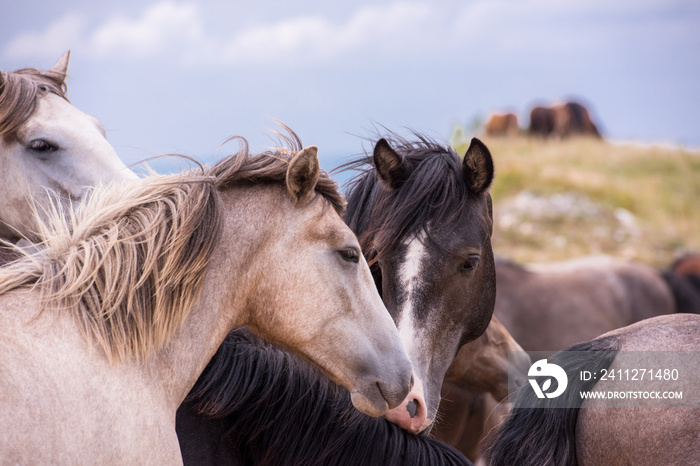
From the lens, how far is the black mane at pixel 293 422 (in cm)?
256

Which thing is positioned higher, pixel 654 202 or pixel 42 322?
pixel 42 322

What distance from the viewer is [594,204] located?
15258 millimetres

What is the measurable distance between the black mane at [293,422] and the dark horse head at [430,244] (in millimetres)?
248

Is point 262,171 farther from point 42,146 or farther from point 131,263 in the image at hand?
point 42,146

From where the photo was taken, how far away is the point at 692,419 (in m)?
2.32

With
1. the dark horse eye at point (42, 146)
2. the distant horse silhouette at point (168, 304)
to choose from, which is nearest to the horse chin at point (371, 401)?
the distant horse silhouette at point (168, 304)

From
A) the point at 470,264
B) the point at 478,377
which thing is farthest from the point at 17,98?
the point at 478,377

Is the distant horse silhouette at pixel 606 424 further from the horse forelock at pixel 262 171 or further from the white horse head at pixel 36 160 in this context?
the white horse head at pixel 36 160

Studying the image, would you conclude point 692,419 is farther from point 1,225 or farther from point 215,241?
point 1,225

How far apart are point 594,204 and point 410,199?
519 inches

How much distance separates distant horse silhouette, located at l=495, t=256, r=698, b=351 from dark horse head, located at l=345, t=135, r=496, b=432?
15.1ft

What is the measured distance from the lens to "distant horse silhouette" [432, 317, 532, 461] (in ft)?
12.7

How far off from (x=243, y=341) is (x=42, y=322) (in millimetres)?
927

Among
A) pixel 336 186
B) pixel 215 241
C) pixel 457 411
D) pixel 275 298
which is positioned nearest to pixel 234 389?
pixel 275 298
